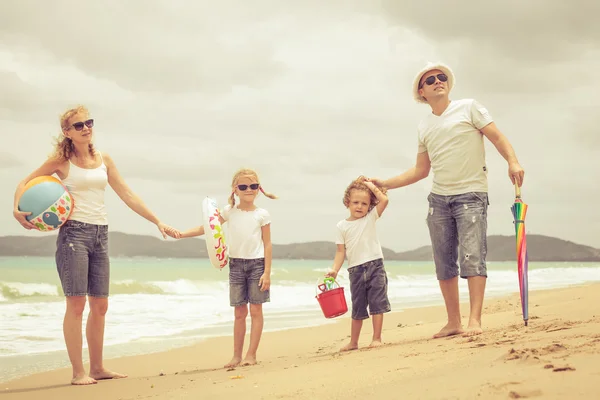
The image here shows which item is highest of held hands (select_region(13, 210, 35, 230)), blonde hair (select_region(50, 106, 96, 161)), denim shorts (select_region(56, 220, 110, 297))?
blonde hair (select_region(50, 106, 96, 161))

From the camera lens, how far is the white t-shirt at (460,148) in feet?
16.4

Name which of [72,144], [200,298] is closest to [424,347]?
[72,144]

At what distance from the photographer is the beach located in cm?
271

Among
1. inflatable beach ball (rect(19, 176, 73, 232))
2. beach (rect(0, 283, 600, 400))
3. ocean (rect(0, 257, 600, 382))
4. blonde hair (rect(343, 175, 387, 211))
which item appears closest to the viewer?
beach (rect(0, 283, 600, 400))

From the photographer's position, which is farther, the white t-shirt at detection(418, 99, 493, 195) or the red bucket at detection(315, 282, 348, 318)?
the red bucket at detection(315, 282, 348, 318)

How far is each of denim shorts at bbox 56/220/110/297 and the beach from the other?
0.74 metres

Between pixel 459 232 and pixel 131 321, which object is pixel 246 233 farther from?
pixel 131 321

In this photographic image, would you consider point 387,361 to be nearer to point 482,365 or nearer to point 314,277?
point 482,365

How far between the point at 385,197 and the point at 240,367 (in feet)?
6.21

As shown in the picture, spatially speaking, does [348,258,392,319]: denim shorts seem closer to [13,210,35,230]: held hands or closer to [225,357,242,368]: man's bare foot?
[225,357,242,368]: man's bare foot

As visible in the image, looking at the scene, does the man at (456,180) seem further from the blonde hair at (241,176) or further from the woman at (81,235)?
the woman at (81,235)

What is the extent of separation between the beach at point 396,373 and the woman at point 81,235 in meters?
0.33

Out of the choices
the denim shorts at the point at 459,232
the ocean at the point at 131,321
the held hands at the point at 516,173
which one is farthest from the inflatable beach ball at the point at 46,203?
the held hands at the point at 516,173

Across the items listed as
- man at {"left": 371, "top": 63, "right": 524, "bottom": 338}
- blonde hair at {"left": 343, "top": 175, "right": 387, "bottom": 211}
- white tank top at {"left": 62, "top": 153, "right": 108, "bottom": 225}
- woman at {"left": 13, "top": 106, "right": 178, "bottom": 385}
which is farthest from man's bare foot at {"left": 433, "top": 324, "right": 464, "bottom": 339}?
white tank top at {"left": 62, "top": 153, "right": 108, "bottom": 225}
